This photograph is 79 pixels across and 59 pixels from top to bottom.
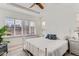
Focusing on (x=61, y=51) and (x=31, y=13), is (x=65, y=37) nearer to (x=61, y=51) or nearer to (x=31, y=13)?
(x=61, y=51)

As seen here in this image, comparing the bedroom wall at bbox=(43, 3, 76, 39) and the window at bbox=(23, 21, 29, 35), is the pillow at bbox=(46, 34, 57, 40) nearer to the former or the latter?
the bedroom wall at bbox=(43, 3, 76, 39)

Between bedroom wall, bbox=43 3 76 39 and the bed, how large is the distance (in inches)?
6.0

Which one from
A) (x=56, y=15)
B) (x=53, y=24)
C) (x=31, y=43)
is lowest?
(x=31, y=43)

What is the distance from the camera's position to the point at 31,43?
94.6 inches

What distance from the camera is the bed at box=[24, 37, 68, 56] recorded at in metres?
2.30

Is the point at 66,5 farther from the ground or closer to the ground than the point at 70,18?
farther from the ground

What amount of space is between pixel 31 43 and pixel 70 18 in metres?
0.78

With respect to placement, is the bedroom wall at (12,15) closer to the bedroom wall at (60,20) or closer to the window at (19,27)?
the window at (19,27)

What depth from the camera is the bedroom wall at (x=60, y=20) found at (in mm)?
2377

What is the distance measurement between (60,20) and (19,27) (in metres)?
0.71

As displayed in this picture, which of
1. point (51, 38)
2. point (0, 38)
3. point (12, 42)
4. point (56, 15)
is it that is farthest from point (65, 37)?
point (0, 38)

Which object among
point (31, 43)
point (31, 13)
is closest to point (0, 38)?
point (31, 43)

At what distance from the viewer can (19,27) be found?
2424mm

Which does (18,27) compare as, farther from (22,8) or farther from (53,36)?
(53,36)
